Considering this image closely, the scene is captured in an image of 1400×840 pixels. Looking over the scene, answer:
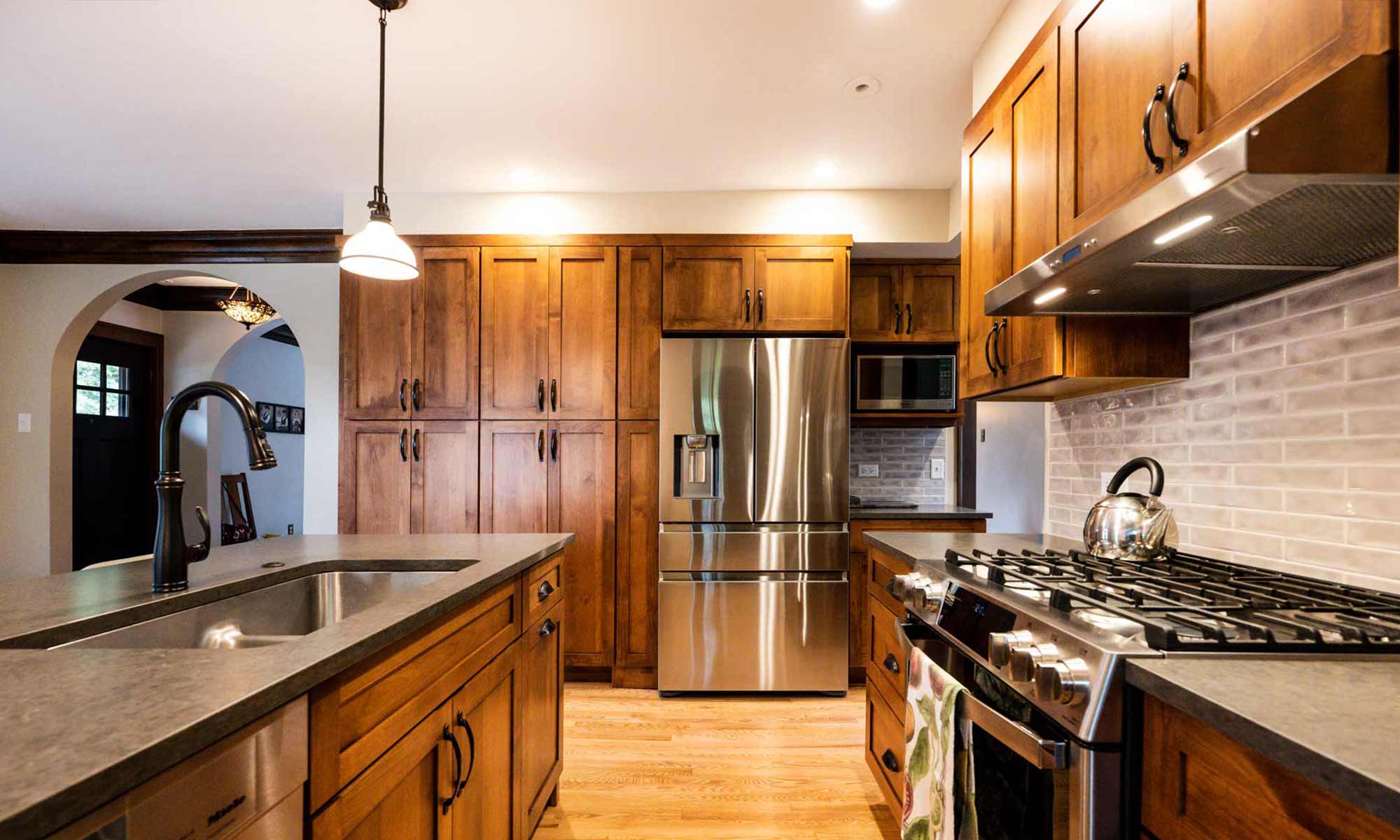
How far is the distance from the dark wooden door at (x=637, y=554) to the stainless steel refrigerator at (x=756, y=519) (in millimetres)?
135

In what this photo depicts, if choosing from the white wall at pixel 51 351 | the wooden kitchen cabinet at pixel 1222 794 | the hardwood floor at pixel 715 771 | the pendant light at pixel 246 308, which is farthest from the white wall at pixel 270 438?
the wooden kitchen cabinet at pixel 1222 794

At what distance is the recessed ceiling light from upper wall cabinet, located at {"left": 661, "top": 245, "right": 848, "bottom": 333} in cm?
90

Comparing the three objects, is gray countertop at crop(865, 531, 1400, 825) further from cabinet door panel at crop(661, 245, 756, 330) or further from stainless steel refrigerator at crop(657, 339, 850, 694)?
cabinet door panel at crop(661, 245, 756, 330)

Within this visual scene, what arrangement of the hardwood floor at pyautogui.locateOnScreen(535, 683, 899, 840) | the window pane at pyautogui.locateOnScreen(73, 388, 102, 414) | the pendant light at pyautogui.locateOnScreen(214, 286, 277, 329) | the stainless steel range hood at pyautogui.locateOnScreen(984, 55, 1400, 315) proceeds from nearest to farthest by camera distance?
the stainless steel range hood at pyautogui.locateOnScreen(984, 55, 1400, 315)
the hardwood floor at pyautogui.locateOnScreen(535, 683, 899, 840)
the pendant light at pyautogui.locateOnScreen(214, 286, 277, 329)
the window pane at pyautogui.locateOnScreen(73, 388, 102, 414)

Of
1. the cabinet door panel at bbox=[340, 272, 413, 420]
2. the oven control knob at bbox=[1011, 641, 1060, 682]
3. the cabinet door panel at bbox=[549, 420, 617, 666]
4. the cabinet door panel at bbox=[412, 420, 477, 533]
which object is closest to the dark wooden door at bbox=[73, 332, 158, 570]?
the cabinet door panel at bbox=[340, 272, 413, 420]

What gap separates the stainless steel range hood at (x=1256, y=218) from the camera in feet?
2.76

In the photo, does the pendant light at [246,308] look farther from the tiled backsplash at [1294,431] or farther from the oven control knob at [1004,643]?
the tiled backsplash at [1294,431]

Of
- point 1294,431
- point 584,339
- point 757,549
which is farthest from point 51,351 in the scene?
point 1294,431

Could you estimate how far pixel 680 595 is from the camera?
3.24 metres

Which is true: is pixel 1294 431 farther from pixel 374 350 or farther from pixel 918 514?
pixel 374 350

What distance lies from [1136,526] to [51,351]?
6.02 metres

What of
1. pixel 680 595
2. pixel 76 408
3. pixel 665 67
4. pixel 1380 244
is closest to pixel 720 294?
pixel 665 67

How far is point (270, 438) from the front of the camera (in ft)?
23.3

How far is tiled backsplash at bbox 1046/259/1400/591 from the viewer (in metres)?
1.18
